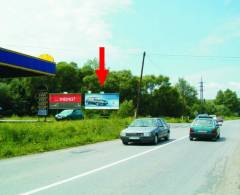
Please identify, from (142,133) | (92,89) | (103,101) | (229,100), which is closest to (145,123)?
(142,133)

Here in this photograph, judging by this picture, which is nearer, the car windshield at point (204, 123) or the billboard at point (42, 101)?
the car windshield at point (204, 123)

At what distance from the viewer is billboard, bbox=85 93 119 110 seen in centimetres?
5403

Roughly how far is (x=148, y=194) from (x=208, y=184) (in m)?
1.93

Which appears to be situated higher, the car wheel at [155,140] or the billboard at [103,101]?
the billboard at [103,101]

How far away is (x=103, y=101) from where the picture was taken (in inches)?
2144

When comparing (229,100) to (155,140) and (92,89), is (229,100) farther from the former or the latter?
(155,140)

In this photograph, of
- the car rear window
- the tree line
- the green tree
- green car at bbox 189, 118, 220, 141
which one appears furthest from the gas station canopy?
the green tree

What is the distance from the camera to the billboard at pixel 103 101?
54.0 m

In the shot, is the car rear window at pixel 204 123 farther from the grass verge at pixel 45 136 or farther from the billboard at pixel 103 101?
the billboard at pixel 103 101

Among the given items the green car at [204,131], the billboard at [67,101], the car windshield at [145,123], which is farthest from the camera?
the billboard at [67,101]

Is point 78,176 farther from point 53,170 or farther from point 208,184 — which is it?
point 208,184

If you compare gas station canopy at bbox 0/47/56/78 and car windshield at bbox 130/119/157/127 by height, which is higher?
gas station canopy at bbox 0/47/56/78

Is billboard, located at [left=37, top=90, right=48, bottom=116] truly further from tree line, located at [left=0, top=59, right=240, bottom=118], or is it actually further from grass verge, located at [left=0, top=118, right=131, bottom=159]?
tree line, located at [left=0, top=59, right=240, bottom=118]

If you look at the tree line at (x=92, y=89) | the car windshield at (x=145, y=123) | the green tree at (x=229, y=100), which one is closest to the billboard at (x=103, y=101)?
the tree line at (x=92, y=89)
